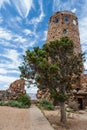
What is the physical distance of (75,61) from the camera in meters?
16.1

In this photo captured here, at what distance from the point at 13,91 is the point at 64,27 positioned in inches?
533

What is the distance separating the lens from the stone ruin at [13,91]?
3010 cm

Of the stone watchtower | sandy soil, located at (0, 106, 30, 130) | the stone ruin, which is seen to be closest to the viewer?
sandy soil, located at (0, 106, 30, 130)

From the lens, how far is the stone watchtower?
36625 mm

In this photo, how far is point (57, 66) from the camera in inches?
617

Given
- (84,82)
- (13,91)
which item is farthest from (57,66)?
(84,82)

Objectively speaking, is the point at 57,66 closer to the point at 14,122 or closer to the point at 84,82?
the point at 14,122

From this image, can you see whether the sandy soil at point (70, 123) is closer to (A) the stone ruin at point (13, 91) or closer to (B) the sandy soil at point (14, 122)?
(B) the sandy soil at point (14, 122)

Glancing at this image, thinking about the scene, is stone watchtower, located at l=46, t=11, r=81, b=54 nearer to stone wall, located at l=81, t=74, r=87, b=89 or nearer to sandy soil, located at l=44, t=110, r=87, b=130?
stone wall, located at l=81, t=74, r=87, b=89

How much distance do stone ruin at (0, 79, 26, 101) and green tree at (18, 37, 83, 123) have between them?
14.6 meters

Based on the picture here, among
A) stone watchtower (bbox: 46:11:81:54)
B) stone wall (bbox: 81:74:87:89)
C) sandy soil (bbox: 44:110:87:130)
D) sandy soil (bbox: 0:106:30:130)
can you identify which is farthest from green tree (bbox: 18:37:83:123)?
stone watchtower (bbox: 46:11:81:54)

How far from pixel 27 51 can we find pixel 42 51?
102cm

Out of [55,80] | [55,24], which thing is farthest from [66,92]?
[55,24]

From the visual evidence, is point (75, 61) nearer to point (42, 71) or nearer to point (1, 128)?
point (42, 71)
